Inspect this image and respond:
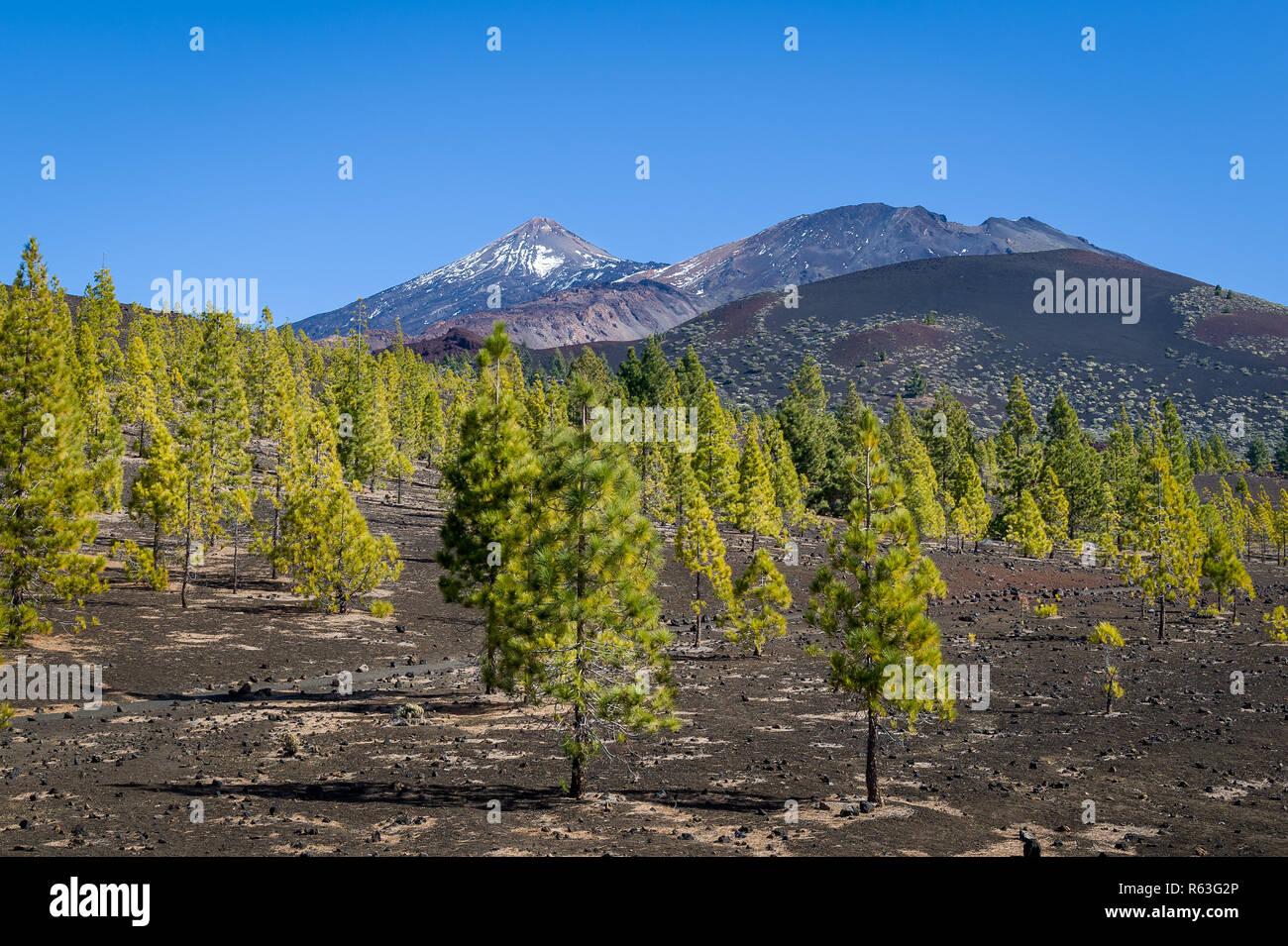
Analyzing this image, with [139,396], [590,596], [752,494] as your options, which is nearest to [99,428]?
[139,396]

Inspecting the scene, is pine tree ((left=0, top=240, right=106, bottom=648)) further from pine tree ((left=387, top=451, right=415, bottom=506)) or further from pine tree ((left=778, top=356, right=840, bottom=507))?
pine tree ((left=778, top=356, right=840, bottom=507))

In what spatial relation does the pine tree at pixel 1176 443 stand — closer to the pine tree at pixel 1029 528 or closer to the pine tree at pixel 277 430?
the pine tree at pixel 1029 528

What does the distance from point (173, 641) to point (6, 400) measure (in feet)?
32.0

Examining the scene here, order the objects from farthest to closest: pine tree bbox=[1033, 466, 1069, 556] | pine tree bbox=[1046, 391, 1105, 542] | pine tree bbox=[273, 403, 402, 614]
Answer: pine tree bbox=[1046, 391, 1105, 542]
pine tree bbox=[1033, 466, 1069, 556]
pine tree bbox=[273, 403, 402, 614]

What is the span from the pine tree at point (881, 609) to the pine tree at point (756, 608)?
15384 mm

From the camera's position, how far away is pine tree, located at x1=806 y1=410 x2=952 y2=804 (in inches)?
622

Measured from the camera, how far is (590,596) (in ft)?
53.3

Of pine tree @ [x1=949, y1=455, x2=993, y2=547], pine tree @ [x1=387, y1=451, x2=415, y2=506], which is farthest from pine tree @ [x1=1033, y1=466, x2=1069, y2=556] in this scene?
pine tree @ [x1=387, y1=451, x2=415, y2=506]

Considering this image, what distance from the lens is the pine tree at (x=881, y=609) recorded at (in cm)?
1580

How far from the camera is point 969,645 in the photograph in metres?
37.6

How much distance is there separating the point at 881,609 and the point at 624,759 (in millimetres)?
7313

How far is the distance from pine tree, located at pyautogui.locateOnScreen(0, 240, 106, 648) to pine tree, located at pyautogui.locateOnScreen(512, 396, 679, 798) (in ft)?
63.0
